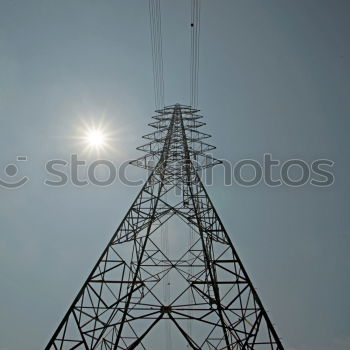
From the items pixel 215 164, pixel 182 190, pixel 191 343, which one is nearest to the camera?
pixel 191 343

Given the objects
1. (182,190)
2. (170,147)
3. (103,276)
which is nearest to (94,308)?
(103,276)

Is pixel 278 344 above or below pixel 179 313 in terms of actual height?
below

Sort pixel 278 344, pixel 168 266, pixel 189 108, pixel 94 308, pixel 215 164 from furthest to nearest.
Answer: pixel 189 108 < pixel 215 164 < pixel 168 266 < pixel 94 308 < pixel 278 344

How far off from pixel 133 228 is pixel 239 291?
4.30 m

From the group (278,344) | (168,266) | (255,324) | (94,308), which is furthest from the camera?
(168,266)

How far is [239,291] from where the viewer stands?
8.35 meters

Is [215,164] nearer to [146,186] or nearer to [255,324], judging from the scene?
[146,186]

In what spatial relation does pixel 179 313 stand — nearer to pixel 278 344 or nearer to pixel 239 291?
pixel 239 291

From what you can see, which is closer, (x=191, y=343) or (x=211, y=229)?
(x=191, y=343)

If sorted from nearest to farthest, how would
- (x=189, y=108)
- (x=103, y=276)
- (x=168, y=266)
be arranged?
(x=103, y=276)
(x=168, y=266)
(x=189, y=108)

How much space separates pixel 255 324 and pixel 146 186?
677 cm

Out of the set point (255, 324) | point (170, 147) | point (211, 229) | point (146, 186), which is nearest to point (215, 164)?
point (170, 147)

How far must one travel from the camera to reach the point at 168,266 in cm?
1154

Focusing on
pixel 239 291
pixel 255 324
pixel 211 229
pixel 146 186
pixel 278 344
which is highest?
pixel 146 186
